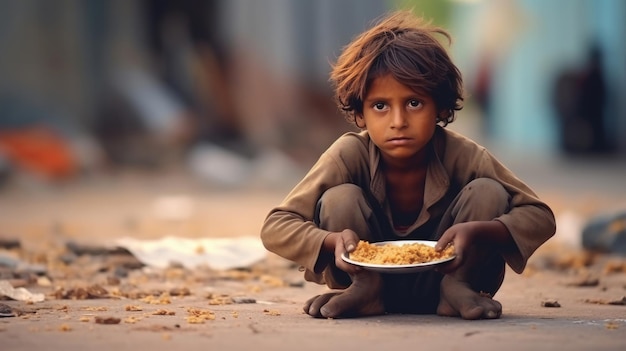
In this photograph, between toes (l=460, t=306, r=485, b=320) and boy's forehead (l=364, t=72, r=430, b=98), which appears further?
boy's forehead (l=364, t=72, r=430, b=98)

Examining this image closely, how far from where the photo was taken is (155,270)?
5945 mm

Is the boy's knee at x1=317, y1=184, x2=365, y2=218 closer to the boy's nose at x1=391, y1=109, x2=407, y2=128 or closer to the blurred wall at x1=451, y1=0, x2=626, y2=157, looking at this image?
the boy's nose at x1=391, y1=109, x2=407, y2=128

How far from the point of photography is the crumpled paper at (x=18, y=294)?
15.3 feet

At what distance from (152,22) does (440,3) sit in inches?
496

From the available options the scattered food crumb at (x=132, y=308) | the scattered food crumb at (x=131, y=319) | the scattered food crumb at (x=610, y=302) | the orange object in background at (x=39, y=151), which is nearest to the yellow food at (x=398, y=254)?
the scattered food crumb at (x=131, y=319)

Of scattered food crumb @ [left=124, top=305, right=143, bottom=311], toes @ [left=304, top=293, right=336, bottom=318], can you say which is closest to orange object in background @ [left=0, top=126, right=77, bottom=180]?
scattered food crumb @ [left=124, top=305, right=143, bottom=311]

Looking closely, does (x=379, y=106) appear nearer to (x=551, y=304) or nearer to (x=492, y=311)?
(x=492, y=311)

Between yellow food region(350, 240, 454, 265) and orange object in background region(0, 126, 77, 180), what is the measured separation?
10703 millimetres

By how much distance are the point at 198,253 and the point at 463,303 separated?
2457mm

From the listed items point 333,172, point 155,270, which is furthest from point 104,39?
point 333,172

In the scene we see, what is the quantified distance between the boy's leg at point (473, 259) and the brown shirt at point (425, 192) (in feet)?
0.19

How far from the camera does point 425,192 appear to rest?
4.21 m

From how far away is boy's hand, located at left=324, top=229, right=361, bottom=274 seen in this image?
3.90 meters

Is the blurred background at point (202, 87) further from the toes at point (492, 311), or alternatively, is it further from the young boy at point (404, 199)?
the toes at point (492, 311)
